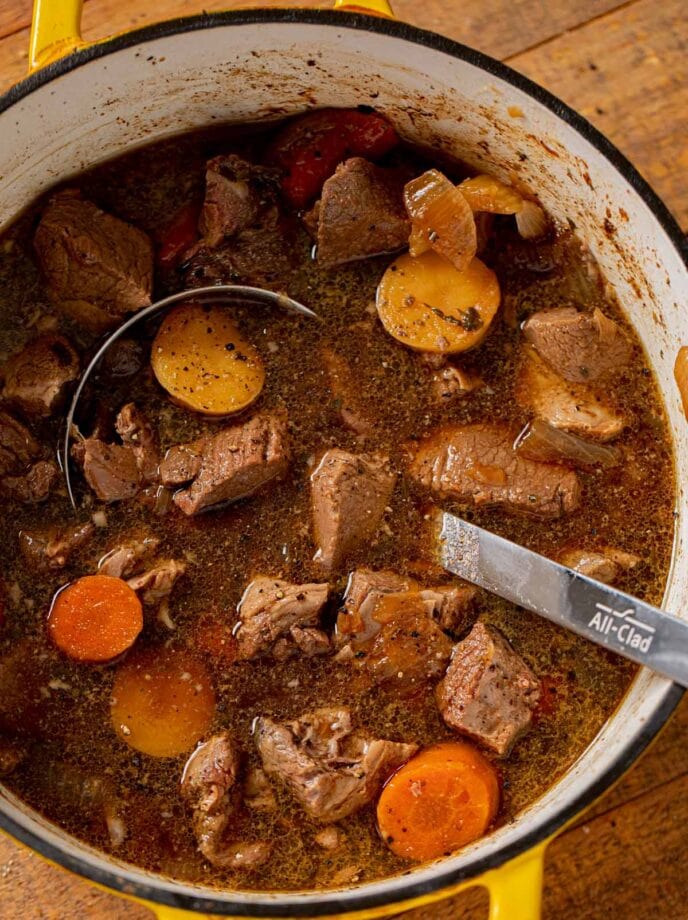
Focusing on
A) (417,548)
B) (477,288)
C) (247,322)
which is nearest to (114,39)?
(247,322)

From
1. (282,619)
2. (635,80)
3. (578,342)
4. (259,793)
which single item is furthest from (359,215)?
(259,793)

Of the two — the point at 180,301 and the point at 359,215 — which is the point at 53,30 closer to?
the point at 180,301

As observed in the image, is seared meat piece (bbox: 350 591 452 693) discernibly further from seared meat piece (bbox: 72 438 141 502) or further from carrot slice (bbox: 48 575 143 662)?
seared meat piece (bbox: 72 438 141 502)

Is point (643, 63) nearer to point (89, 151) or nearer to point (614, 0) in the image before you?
point (614, 0)

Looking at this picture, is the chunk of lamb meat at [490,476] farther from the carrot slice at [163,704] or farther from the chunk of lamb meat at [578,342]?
the carrot slice at [163,704]

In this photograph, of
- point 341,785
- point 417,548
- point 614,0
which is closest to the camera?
point 341,785

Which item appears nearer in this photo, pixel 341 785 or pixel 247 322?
pixel 341 785

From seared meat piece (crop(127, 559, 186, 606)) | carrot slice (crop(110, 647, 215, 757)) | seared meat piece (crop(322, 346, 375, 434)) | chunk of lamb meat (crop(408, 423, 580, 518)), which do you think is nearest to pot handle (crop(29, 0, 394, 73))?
seared meat piece (crop(322, 346, 375, 434))

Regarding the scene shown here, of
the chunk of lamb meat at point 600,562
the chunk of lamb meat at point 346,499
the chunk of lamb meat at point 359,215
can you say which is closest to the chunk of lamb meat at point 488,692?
the chunk of lamb meat at point 600,562
